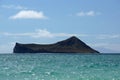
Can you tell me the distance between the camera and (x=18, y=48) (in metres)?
178

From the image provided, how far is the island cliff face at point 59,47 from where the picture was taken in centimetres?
17438

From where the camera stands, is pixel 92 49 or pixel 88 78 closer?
pixel 88 78

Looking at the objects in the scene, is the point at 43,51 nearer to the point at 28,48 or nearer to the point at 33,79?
the point at 28,48

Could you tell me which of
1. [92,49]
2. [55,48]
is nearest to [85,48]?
[92,49]

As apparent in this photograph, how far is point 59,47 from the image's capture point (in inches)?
6988

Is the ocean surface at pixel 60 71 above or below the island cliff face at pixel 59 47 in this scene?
below

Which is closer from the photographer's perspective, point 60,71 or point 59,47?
point 60,71

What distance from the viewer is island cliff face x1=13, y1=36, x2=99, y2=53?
572ft

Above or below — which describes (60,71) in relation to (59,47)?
below

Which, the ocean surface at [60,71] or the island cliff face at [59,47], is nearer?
the ocean surface at [60,71]

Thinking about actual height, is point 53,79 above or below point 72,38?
below

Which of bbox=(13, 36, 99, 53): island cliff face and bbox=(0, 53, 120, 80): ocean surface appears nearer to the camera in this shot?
bbox=(0, 53, 120, 80): ocean surface

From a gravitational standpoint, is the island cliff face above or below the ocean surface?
above

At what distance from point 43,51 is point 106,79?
142 meters
